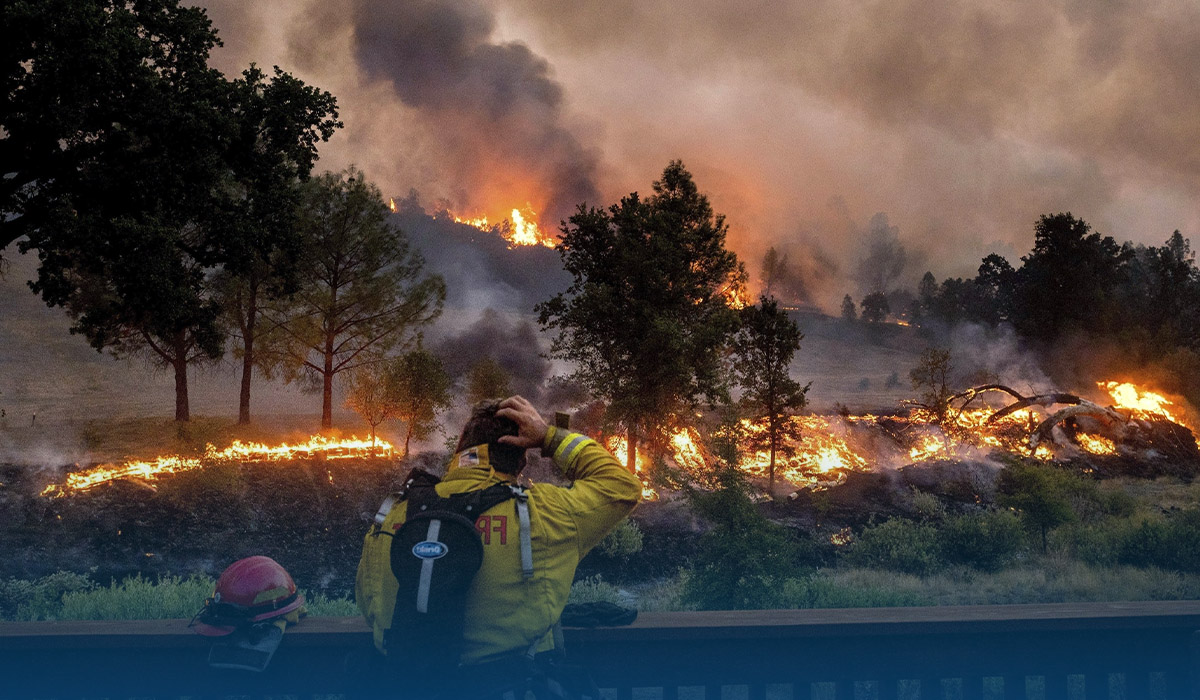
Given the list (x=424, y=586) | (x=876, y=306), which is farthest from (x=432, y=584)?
(x=876, y=306)

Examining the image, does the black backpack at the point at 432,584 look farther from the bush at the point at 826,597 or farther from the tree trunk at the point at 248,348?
the tree trunk at the point at 248,348

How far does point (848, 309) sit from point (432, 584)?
229 feet

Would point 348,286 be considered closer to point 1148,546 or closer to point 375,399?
point 375,399

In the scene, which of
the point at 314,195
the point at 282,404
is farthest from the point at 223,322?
the point at 282,404

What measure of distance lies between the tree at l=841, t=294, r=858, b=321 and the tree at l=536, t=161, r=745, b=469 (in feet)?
162

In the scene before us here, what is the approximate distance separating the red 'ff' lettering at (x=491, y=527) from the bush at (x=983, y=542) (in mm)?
12226

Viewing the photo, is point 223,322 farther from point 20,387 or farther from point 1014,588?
point 20,387

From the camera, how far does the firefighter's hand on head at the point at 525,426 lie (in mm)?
3232

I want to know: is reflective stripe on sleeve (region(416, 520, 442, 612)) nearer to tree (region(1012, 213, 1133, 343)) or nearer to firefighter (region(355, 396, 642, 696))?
firefighter (region(355, 396, 642, 696))

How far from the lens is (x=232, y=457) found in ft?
62.3

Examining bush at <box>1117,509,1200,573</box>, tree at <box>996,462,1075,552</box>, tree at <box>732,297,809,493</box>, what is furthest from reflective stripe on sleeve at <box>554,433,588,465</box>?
tree at <box>732,297,809,493</box>

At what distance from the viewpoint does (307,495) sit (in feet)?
58.9

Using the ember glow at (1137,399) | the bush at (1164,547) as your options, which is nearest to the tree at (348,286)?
the bush at (1164,547)

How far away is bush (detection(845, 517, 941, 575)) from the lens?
43.5ft
